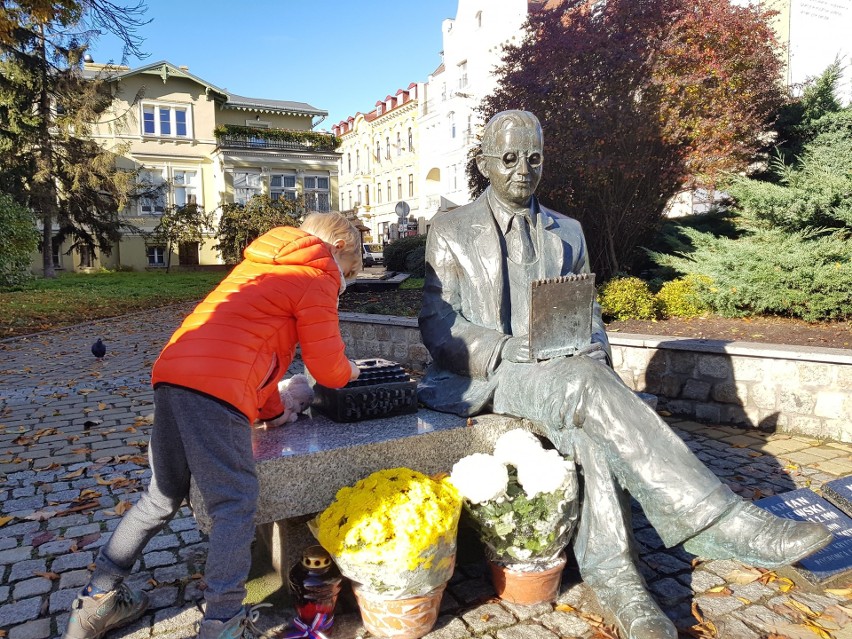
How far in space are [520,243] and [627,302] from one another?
17.6ft

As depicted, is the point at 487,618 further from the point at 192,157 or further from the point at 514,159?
the point at 192,157

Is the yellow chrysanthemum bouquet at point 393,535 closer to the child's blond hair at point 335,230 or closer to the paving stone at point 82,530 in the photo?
the child's blond hair at point 335,230

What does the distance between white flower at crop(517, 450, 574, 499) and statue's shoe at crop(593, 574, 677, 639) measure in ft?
1.58

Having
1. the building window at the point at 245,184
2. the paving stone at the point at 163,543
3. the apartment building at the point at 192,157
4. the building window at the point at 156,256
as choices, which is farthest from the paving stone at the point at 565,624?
the building window at the point at 156,256

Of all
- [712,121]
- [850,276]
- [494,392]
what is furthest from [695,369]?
[712,121]

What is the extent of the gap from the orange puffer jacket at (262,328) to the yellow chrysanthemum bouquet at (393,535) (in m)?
0.55

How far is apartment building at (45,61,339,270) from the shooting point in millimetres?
37344

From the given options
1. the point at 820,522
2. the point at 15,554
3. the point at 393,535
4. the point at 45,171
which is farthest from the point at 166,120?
the point at 820,522

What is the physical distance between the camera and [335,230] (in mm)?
2801

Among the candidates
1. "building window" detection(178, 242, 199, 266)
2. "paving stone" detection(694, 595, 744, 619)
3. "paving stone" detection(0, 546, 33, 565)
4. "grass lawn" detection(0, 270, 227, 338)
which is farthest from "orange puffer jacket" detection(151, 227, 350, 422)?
"building window" detection(178, 242, 199, 266)

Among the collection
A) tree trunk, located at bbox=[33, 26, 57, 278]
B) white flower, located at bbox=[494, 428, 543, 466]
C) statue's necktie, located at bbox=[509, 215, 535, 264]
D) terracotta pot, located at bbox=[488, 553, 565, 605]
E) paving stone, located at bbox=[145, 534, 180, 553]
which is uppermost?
tree trunk, located at bbox=[33, 26, 57, 278]

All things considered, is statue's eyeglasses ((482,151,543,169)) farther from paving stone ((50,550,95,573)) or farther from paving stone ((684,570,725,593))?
paving stone ((50,550,95,573))

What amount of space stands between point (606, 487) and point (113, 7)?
38.3 feet

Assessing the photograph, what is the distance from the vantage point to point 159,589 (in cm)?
314
